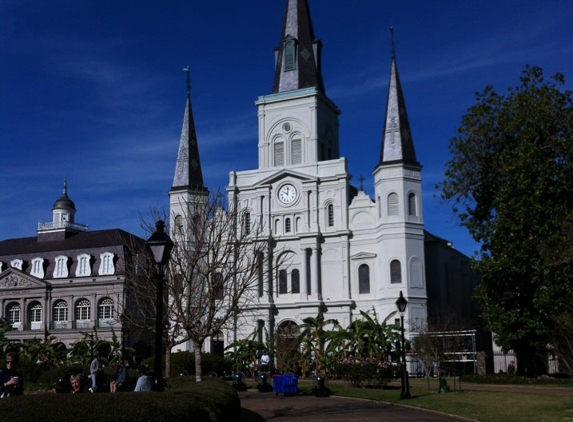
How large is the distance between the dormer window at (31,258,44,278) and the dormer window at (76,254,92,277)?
13.6ft

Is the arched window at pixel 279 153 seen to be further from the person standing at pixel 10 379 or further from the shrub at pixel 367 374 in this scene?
the person standing at pixel 10 379

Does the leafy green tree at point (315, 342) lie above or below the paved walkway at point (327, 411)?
above

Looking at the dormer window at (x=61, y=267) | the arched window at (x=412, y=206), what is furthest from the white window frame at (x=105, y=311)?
the arched window at (x=412, y=206)

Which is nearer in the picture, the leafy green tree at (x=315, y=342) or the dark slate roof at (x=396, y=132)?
the leafy green tree at (x=315, y=342)

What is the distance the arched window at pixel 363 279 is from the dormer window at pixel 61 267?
89.6 ft

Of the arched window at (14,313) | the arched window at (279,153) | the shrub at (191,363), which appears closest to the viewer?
the shrub at (191,363)

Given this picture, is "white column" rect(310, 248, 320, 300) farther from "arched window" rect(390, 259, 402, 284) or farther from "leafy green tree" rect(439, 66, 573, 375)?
"leafy green tree" rect(439, 66, 573, 375)

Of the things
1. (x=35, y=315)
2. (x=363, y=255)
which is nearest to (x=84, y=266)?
(x=35, y=315)

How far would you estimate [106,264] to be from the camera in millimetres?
63156

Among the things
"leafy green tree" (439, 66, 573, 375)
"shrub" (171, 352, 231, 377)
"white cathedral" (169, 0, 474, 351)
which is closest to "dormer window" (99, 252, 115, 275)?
"white cathedral" (169, 0, 474, 351)

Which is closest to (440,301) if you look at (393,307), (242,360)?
(393,307)

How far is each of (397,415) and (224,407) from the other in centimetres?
739

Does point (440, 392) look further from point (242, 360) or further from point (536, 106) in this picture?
point (242, 360)

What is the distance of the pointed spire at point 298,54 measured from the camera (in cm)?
6172
